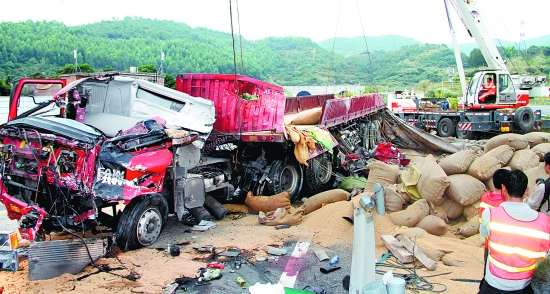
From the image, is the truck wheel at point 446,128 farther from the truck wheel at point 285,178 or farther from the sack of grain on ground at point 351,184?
the truck wheel at point 285,178

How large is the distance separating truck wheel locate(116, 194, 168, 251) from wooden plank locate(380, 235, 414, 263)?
281 cm

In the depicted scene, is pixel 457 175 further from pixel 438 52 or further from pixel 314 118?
pixel 438 52

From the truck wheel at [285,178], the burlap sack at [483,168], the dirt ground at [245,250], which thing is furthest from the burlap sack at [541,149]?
the truck wheel at [285,178]

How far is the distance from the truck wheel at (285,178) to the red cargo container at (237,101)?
72 centimetres

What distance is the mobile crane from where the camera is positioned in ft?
57.1

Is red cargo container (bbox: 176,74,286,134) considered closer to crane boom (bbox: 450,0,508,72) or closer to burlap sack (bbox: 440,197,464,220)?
burlap sack (bbox: 440,197,464,220)

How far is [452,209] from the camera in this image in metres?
7.11

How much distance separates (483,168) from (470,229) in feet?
4.63

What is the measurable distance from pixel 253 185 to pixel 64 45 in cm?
4092

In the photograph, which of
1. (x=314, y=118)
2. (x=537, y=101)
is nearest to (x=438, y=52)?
(x=537, y=101)

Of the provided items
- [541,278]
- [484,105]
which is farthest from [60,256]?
[484,105]

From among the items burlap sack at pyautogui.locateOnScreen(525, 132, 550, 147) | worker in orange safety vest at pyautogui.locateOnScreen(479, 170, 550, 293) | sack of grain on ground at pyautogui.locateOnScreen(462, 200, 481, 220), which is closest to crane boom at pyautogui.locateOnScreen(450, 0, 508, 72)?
burlap sack at pyautogui.locateOnScreen(525, 132, 550, 147)

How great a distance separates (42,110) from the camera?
6555 mm

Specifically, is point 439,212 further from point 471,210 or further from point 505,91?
point 505,91
